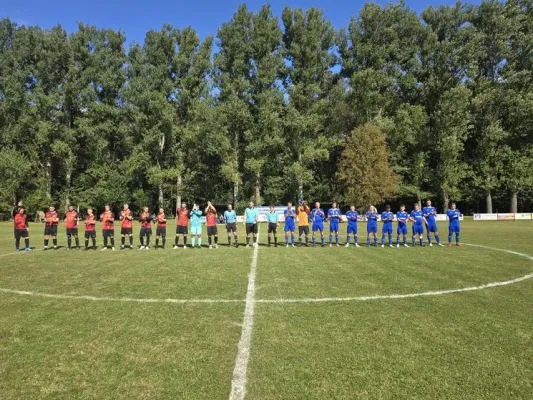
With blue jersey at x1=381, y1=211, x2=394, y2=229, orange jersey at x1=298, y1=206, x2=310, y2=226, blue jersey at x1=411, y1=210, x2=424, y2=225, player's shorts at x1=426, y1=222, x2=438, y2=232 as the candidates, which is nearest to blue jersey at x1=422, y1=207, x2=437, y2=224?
player's shorts at x1=426, y1=222, x2=438, y2=232

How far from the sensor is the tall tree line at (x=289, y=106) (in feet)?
154

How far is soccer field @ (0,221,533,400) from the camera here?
13.8ft

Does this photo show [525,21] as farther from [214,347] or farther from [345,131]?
[214,347]

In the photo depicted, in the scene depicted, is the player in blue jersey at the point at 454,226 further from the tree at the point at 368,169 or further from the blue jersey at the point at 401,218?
the tree at the point at 368,169

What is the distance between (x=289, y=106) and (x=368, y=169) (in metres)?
11.7

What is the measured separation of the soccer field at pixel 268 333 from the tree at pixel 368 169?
119 ft

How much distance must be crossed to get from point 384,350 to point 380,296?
2.99 meters

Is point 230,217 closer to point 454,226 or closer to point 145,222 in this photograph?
point 145,222

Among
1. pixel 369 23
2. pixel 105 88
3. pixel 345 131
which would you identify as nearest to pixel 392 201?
pixel 345 131

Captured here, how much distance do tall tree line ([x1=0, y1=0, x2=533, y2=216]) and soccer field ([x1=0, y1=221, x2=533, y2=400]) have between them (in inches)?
1467

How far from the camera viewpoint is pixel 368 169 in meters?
46.8

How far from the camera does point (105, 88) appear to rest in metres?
51.0

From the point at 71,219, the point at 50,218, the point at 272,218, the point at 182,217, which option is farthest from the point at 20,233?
the point at 272,218

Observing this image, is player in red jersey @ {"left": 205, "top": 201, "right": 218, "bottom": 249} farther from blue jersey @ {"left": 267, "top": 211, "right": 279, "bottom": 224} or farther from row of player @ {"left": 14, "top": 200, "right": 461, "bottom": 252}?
blue jersey @ {"left": 267, "top": 211, "right": 279, "bottom": 224}
